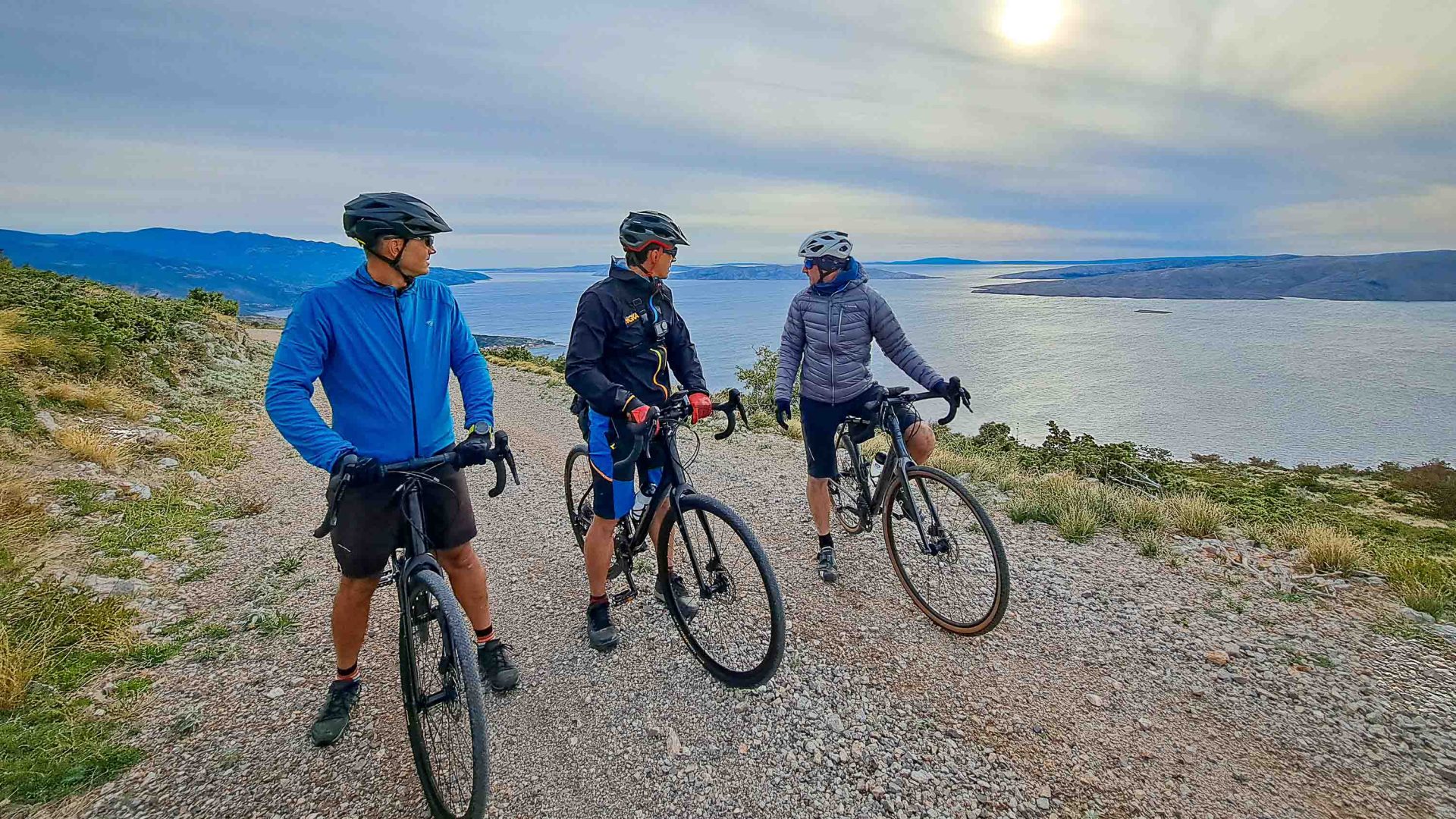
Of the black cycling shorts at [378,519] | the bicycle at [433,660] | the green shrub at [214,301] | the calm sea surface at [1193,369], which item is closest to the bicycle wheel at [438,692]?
the bicycle at [433,660]

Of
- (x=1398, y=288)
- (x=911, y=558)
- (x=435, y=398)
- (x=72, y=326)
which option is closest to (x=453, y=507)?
(x=435, y=398)

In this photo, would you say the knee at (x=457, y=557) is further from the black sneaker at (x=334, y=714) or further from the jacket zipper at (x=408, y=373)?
Answer: the black sneaker at (x=334, y=714)

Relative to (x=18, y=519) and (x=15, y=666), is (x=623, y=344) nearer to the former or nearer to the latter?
(x=15, y=666)

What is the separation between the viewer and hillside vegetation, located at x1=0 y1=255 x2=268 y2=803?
3.08m

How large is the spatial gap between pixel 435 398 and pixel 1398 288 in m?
208

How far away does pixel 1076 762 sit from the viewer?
9.79 feet

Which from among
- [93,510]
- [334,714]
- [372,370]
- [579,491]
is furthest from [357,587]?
[93,510]

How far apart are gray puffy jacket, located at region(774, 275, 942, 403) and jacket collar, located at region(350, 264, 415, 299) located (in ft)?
8.78

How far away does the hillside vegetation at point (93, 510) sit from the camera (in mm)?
3080

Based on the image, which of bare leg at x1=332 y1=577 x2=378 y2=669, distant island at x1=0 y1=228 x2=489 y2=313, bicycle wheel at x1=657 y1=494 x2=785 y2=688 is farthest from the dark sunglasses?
distant island at x1=0 y1=228 x2=489 y2=313

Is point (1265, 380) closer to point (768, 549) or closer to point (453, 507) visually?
point (768, 549)

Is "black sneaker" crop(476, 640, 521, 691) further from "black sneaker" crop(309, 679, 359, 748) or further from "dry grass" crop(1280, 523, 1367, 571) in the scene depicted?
"dry grass" crop(1280, 523, 1367, 571)

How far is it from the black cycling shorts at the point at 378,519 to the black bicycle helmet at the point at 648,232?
162 centimetres

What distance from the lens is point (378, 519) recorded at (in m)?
2.74
